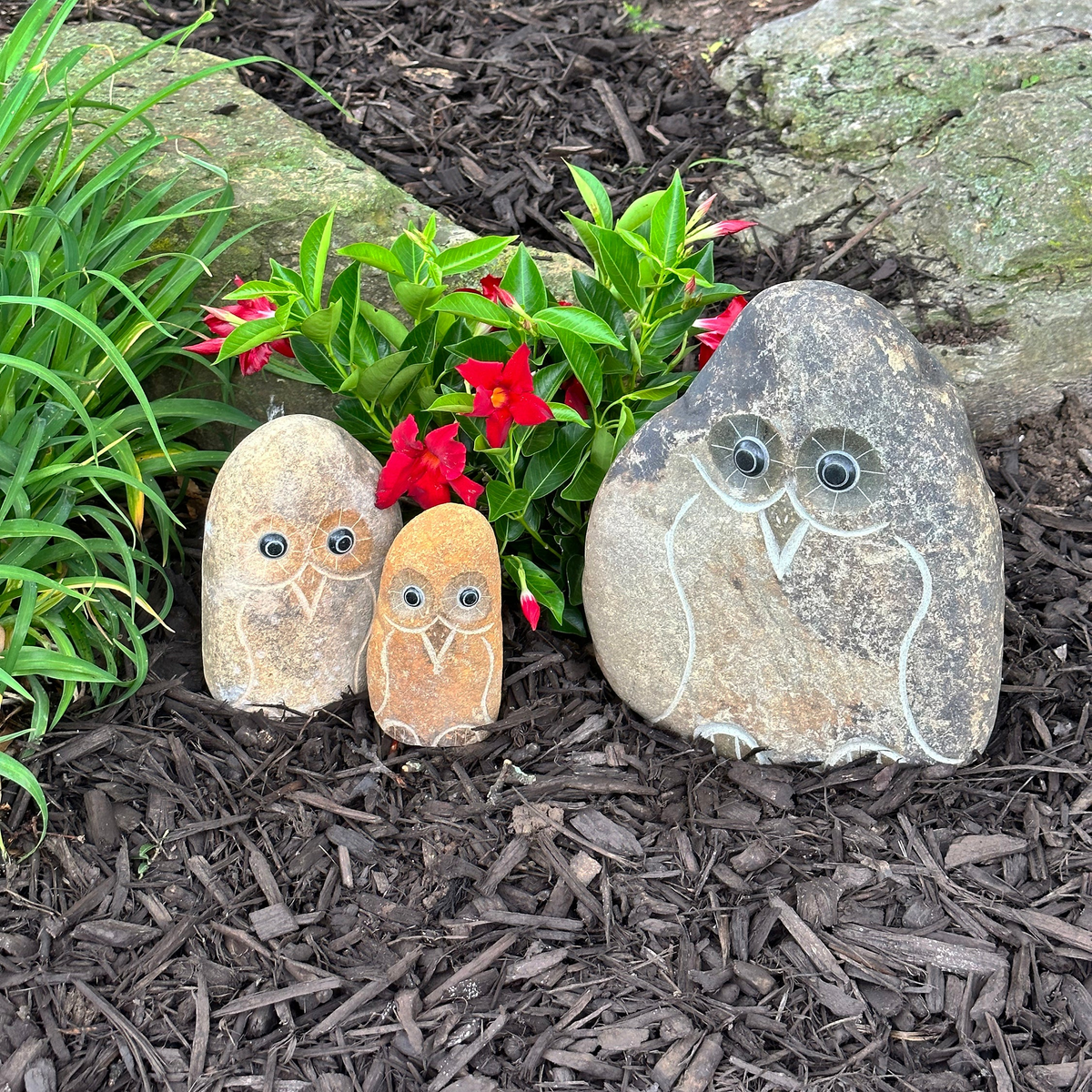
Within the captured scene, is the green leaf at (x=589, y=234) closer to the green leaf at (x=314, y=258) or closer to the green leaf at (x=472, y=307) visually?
the green leaf at (x=472, y=307)

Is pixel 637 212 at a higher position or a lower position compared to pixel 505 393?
higher

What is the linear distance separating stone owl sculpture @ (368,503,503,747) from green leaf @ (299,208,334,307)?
52cm

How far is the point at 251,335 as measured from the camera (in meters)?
2.28

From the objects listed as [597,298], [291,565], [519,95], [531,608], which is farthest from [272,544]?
[519,95]

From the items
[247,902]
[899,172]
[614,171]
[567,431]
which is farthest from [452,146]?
[247,902]

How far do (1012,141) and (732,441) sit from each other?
1.86m

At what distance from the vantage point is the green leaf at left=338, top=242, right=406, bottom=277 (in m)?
2.27

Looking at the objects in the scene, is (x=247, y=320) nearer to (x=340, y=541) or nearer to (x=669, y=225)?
(x=340, y=541)

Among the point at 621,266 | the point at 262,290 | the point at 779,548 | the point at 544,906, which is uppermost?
the point at 621,266

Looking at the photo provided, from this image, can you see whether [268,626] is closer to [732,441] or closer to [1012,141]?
[732,441]

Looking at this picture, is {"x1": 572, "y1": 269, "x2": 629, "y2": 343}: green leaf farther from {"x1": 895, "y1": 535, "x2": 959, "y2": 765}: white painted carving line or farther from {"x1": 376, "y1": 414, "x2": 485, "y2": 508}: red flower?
{"x1": 895, "y1": 535, "x2": 959, "y2": 765}: white painted carving line

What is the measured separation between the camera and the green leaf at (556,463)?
247 centimetres

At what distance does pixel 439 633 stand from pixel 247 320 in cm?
78

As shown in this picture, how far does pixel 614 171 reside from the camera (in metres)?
3.70
